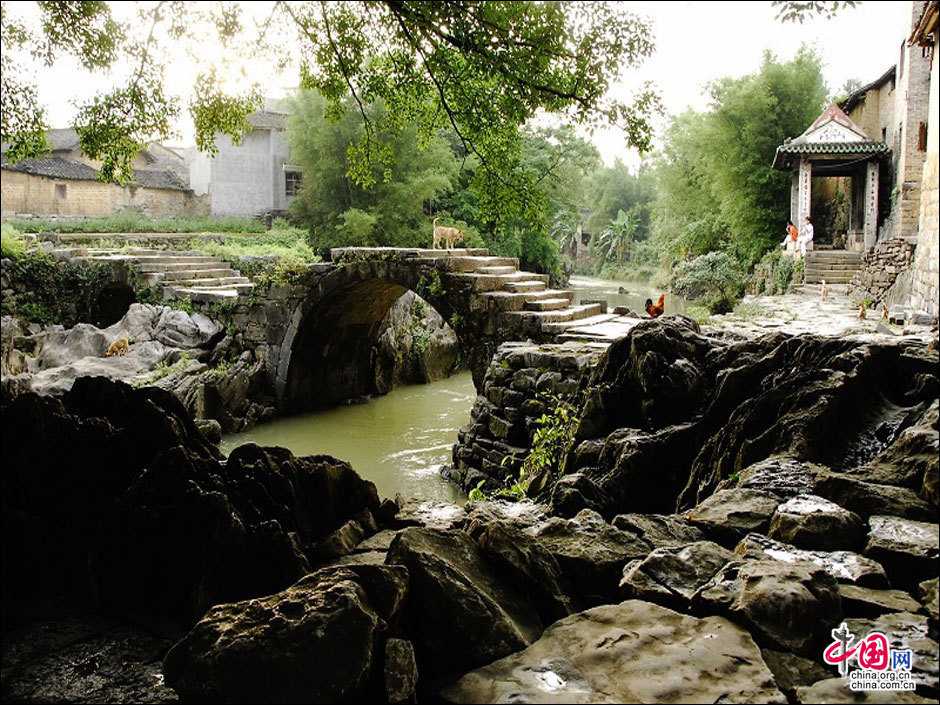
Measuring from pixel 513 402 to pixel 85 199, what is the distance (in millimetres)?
21438

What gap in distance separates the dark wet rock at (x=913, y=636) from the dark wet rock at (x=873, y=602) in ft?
0.16

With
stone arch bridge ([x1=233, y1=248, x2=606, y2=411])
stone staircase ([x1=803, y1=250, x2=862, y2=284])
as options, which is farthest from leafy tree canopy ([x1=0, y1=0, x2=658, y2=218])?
stone staircase ([x1=803, y1=250, x2=862, y2=284])

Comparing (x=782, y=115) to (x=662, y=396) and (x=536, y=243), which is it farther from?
(x=662, y=396)

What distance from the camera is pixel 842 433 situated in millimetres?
4484

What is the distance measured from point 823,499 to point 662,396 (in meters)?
2.55

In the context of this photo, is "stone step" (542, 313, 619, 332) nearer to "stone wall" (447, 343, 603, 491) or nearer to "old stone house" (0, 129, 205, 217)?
"stone wall" (447, 343, 603, 491)

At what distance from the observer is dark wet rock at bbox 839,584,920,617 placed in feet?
8.73

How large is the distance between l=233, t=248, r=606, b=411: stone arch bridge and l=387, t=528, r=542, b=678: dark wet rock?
851cm

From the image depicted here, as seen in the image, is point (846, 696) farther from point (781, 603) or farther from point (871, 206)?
point (871, 206)

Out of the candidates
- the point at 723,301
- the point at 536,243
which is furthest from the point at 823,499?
the point at 536,243

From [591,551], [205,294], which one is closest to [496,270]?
[205,294]

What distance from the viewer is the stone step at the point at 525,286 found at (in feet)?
40.8

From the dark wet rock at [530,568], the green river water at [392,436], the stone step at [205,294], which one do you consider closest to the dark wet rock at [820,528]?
the dark wet rock at [530,568]

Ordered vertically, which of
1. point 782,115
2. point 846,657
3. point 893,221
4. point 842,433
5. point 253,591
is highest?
Answer: point 782,115
